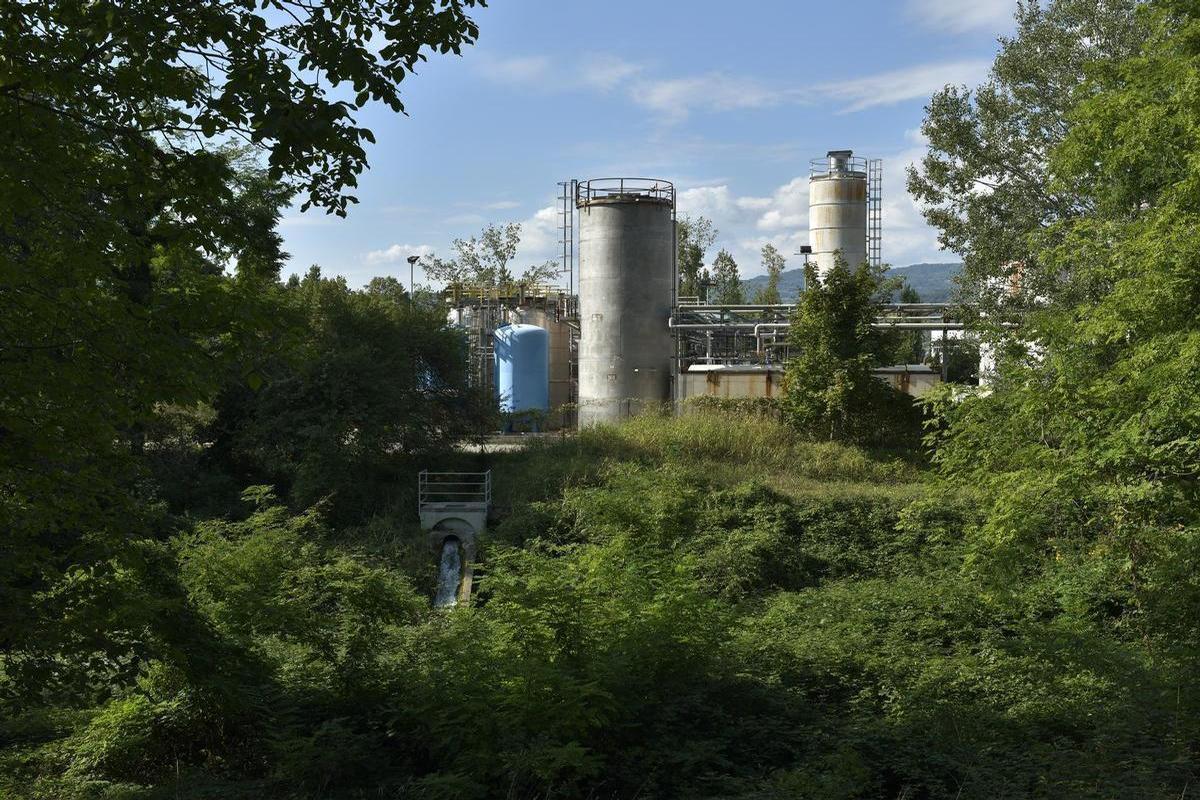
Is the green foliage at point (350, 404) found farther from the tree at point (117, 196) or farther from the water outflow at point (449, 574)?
the tree at point (117, 196)

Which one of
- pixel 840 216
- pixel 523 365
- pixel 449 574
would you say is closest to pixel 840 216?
pixel 840 216

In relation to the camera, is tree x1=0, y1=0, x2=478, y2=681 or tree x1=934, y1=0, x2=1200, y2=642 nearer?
tree x1=0, y1=0, x2=478, y2=681

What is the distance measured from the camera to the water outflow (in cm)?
2042

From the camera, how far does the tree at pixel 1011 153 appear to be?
72.4 ft

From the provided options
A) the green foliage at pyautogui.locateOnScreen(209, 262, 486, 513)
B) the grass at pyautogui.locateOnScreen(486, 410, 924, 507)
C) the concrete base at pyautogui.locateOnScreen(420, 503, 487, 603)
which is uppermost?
the green foliage at pyautogui.locateOnScreen(209, 262, 486, 513)

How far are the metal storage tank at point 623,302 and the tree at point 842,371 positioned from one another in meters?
5.36

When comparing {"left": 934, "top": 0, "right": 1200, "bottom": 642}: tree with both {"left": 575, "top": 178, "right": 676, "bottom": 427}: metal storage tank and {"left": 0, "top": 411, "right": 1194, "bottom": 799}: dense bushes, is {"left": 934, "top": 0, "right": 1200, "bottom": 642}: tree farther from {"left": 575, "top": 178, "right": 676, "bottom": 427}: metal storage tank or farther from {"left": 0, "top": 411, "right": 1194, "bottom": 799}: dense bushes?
{"left": 575, "top": 178, "right": 676, "bottom": 427}: metal storage tank

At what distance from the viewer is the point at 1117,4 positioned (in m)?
21.2

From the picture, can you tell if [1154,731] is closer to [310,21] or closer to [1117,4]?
[310,21]

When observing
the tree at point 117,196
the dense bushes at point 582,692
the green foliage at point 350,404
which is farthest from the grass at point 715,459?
the tree at point 117,196

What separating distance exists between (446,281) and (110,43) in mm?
51348

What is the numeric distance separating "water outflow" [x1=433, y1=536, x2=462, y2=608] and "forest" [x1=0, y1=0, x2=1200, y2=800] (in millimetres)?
400

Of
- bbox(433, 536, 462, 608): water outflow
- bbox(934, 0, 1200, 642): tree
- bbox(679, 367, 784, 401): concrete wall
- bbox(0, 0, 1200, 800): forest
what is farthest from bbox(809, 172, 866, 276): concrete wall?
bbox(934, 0, 1200, 642): tree

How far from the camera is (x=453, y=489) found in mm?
23953
